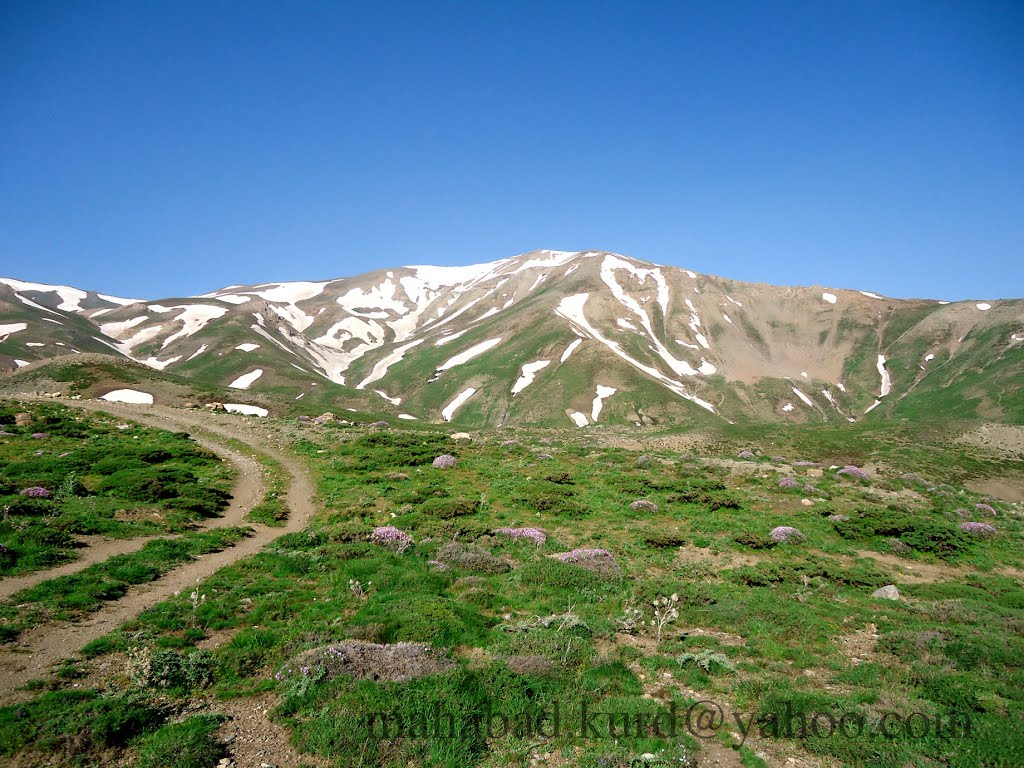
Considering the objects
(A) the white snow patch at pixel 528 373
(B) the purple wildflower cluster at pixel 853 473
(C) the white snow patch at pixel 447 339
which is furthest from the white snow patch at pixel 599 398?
(C) the white snow patch at pixel 447 339

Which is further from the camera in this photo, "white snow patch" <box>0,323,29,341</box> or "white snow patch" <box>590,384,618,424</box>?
"white snow patch" <box>0,323,29,341</box>

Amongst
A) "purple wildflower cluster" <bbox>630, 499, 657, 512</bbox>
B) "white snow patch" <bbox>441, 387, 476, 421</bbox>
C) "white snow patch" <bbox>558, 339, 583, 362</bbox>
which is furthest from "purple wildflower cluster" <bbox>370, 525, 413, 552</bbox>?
"white snow patch" <bbox>558, 339, 583, 362</bbox>

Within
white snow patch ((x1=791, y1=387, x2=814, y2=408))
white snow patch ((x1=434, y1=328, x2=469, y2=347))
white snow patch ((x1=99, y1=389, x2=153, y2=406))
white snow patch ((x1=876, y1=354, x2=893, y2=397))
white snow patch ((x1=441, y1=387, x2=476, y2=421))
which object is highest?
white snow patch ((x1=434, y1=328, x2=469, y2=347))

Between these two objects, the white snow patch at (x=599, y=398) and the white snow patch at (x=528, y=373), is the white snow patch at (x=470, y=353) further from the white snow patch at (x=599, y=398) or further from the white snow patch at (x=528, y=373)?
the white snow patch at (x=599, y=398)

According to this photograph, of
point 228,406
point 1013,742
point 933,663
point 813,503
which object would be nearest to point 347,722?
point 1013,742

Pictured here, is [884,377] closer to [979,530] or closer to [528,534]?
[979,530]

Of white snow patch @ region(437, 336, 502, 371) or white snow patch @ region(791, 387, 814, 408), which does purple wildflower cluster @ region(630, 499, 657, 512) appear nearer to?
white snow patch @ region(437, 336, 502, 371)
